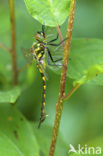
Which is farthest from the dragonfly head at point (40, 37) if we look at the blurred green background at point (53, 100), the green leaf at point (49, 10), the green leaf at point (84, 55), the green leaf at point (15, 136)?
the blurred green background at point (53, 100)

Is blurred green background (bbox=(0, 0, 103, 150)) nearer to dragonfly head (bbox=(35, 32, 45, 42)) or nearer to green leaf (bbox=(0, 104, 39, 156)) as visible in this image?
green leaf (bbox=(0, 104, 39, 156))

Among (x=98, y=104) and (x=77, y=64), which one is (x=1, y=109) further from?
(x=98, y=104)

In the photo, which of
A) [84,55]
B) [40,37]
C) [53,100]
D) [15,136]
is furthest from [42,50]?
[53,100]

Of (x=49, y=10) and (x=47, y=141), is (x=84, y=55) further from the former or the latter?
(x=47, y=141)

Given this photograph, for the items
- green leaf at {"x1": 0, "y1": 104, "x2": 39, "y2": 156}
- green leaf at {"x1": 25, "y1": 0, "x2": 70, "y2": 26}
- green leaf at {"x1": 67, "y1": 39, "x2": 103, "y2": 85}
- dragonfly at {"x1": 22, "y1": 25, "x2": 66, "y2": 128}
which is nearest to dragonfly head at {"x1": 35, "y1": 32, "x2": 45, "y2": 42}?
dragonfly at {"x1": 22, "y1": 25, "x2": 66, "y2": 128}

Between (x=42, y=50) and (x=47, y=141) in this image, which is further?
(x=47, y=141)

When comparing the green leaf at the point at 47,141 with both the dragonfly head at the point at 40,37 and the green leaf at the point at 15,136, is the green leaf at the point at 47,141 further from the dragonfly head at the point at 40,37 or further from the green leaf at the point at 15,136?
the dragonfly head at the point at 40,37
